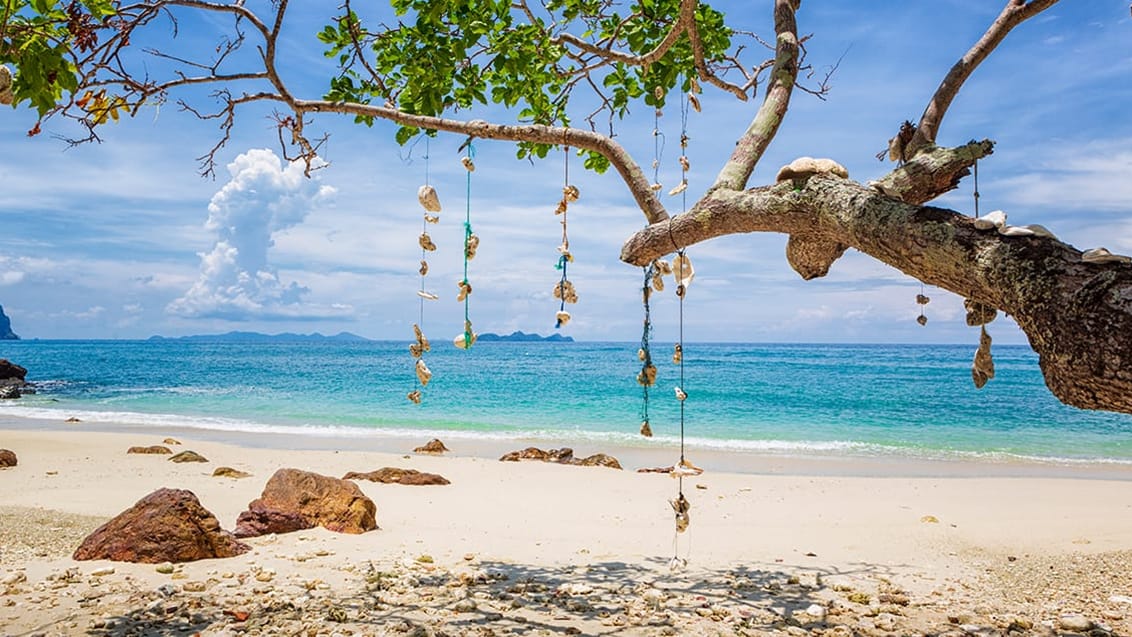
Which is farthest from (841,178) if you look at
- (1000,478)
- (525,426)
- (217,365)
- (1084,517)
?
(217,365)

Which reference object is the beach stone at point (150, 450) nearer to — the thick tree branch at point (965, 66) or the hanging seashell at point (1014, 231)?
the thick tree branch at point (965, 66)

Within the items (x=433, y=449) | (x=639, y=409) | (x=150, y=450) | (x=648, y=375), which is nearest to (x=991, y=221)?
(x=648, y=375)

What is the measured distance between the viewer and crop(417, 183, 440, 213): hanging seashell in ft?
13.3

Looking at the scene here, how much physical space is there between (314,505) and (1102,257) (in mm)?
6368

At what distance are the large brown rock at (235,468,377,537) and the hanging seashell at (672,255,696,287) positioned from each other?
441cm

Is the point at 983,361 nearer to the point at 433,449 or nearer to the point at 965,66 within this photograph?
the point at 965,66

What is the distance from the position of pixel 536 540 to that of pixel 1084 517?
6.61 m

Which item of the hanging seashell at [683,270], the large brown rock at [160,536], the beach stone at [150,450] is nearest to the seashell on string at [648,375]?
the hanging seashell at [683,270]

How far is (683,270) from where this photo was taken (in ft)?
12.1

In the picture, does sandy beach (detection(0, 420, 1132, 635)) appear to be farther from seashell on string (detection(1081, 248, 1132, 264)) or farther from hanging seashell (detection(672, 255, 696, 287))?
seashell on string (detection(1081, 248, 1132, 264))

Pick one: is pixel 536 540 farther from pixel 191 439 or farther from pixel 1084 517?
pixel 191 439

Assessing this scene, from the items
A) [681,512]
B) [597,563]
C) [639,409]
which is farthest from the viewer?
[639,409]

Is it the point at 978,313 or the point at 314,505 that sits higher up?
the point at 978,313

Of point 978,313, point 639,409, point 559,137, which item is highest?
point 559,137
